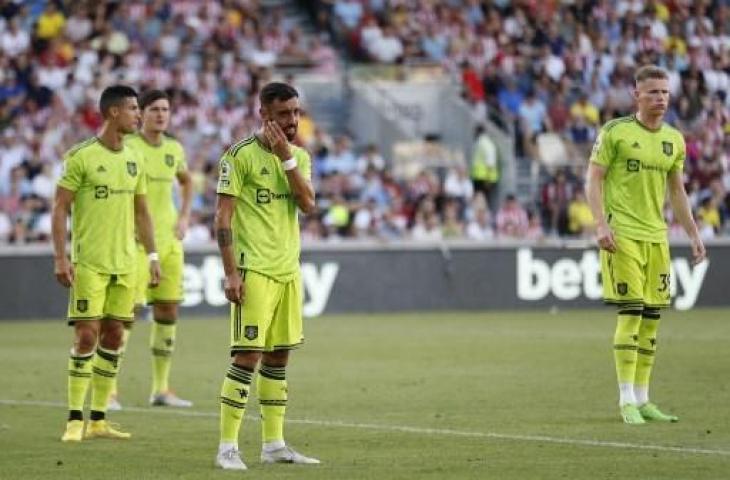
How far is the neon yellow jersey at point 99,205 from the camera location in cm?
1323

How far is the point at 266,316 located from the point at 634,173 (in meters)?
4.05

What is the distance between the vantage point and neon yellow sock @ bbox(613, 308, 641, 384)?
1396 cm

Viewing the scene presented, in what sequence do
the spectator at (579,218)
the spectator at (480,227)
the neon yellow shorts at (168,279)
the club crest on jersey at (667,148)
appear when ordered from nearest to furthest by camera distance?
the club crest on jersey at (667,148)
the neon yellow shorts at (168,279)
the spectator at (480,227)
the spectator at (579,218)

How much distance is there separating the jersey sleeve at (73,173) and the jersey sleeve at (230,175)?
2.35 meters

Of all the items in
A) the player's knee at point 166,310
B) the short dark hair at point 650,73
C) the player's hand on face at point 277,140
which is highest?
the short dark hair at point 650,73

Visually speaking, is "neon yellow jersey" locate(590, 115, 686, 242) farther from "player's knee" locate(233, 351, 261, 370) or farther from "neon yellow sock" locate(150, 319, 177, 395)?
"neon yellow sock" locate(150, 319, 177, 395)

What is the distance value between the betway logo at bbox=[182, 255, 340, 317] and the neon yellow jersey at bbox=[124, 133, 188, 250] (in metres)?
10.5

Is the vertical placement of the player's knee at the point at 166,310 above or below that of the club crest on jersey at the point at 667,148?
below

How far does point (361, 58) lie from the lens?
37531mm

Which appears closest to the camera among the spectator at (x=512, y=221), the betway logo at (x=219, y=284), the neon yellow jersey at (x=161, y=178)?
the neon yellow jersey at (x=161, y=178)

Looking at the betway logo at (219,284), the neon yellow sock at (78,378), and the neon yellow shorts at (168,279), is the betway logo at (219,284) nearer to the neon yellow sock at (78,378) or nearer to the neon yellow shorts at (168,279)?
the neon yellow shorts at (168,279)

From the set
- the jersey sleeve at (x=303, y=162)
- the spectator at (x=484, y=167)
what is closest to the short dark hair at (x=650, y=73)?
the jersey sleeve at (x=303, y=162)

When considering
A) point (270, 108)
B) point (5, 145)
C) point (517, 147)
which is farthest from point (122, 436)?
point (517, 147)

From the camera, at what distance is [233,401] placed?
1106 centimetres
